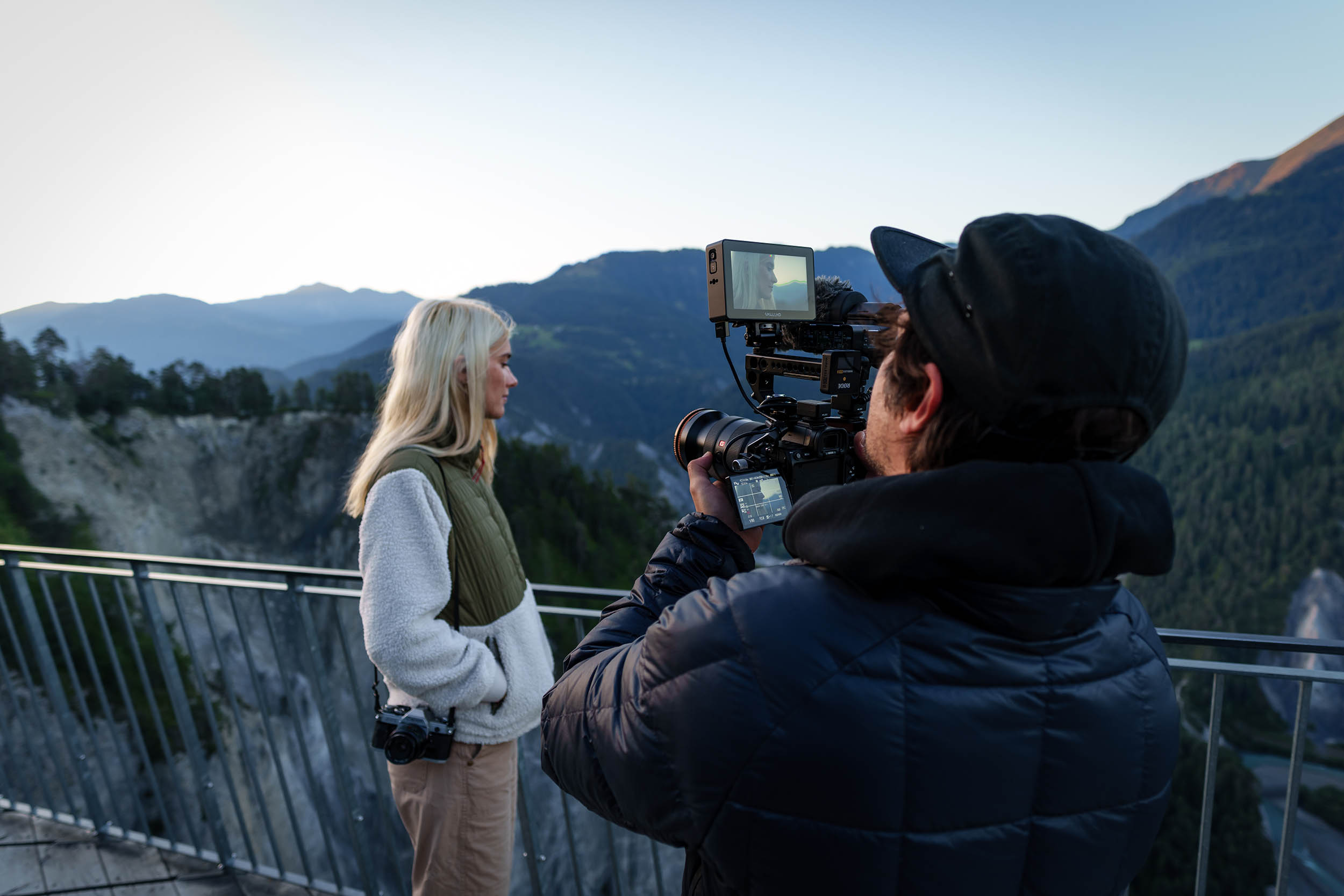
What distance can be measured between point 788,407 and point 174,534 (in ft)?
92.2

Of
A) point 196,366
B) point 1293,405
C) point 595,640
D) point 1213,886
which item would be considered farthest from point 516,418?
point 595,640

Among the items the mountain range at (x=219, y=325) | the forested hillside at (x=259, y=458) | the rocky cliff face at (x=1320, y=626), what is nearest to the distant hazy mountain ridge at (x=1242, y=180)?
the rocky cliff face at (x=1320, y=626)

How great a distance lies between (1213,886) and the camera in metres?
36.6

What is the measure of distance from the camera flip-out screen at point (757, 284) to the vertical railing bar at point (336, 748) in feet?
6.64

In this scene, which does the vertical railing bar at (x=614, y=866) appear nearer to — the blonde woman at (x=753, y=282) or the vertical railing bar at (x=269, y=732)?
the vertical railing bar at (x=269, y=732)

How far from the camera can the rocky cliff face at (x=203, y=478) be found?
2131 centimetres

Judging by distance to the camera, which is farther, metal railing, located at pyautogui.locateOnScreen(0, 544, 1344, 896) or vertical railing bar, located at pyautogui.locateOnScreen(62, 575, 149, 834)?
vertical railing bar, located at pyautogui.locateOnScreen(62, 575, 149, 834)

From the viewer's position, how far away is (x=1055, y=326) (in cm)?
70

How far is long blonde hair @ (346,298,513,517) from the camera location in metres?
2.03

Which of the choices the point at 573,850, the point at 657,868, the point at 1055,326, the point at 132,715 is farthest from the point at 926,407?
the point at 132,715

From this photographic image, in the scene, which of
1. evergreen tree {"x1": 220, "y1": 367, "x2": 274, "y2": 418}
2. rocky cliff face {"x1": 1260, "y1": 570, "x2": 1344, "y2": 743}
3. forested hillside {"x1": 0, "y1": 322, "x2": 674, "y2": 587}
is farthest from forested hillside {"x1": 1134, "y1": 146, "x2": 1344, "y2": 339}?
evergreen tree {"x1": 220, "y1": 367, "x2": 274, "y2": 418}

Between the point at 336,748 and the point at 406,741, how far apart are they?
114 centimetres

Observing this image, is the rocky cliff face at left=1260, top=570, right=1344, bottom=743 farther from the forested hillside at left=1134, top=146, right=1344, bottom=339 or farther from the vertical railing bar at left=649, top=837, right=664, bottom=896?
the vertical railing bar at left=649, top=837, right=664, bottom=896

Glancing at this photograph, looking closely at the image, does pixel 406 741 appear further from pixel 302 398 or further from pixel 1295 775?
pixel 302 398
